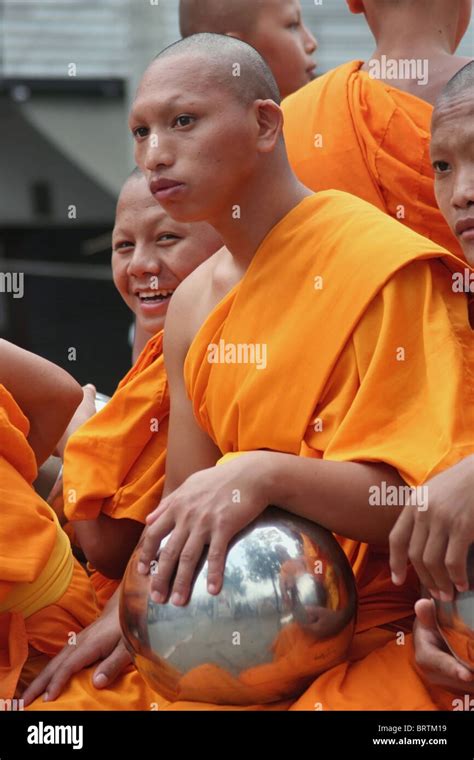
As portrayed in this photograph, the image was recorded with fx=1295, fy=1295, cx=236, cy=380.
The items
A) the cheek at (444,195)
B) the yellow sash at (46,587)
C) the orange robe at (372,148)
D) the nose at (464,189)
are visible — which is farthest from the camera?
the orange robe at (372,148)

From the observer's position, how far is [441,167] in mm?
2740

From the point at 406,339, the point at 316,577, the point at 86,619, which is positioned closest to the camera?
the point at 316,577

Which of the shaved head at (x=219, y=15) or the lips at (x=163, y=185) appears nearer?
the lips at (x=163, y=185)

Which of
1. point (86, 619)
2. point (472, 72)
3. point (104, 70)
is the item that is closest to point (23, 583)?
point (86, 619)

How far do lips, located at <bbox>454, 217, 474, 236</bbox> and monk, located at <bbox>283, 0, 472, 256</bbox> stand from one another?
0.62 metres

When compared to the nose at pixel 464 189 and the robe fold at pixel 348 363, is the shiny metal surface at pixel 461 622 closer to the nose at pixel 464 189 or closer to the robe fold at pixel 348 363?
the robe fold at pixel 348 363

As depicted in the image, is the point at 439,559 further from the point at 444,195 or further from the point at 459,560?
the point at 444,195

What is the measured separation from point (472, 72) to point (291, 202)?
1.53ft

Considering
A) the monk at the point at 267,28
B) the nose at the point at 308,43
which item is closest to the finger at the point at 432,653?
the monk at the point at 267,28

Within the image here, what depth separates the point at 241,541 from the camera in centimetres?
239

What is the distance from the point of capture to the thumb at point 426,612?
7.76ft

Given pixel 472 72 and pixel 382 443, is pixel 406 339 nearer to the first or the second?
pixel 382 443

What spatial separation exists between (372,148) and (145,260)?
653 mm

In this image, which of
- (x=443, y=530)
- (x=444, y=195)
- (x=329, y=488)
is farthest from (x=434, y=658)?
(x=444, y=195)
